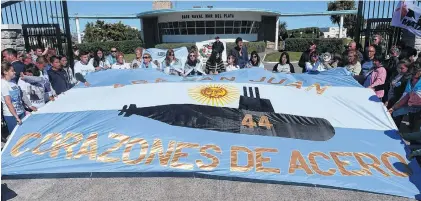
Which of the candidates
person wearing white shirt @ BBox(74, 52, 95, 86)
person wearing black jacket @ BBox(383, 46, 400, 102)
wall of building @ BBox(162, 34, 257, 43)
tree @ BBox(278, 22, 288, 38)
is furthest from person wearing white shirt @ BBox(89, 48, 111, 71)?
tree @ BBox(278, 22, 288, 38)

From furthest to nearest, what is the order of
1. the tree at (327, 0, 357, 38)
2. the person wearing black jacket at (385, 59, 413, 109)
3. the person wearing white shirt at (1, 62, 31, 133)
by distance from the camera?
the tree at (327, 0, 357, 38) < the person wearing black jacket at (385, 59, 413, 109) < the person wearing white shirt at (1, 62, 31, 133)

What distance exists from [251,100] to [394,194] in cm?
231

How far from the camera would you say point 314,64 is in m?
6.63

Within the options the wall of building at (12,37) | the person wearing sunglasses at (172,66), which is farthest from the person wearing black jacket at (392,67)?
the wall of building at (12,37)

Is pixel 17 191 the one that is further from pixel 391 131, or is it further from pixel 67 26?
pixel 67 26

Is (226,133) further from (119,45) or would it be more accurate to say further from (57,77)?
(119,45)

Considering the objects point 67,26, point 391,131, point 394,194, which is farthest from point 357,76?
point 67,26

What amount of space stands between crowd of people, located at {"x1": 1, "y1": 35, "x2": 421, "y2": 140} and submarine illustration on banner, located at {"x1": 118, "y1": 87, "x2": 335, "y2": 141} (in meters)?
1.36

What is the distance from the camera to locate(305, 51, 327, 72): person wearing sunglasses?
21.0 ft

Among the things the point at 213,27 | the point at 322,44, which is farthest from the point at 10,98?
the point at 213,27

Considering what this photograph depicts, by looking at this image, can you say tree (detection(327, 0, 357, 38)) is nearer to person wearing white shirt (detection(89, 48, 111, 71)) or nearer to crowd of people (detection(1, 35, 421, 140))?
crowd of people (detection(1, 35, 421, 140))

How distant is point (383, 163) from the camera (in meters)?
4.04

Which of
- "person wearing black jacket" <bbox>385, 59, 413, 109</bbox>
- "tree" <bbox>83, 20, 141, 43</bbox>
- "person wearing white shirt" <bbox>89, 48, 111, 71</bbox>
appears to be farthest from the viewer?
"tree" <bbox>83, 20, 141, 43</bbox>

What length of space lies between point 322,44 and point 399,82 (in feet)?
89.4
